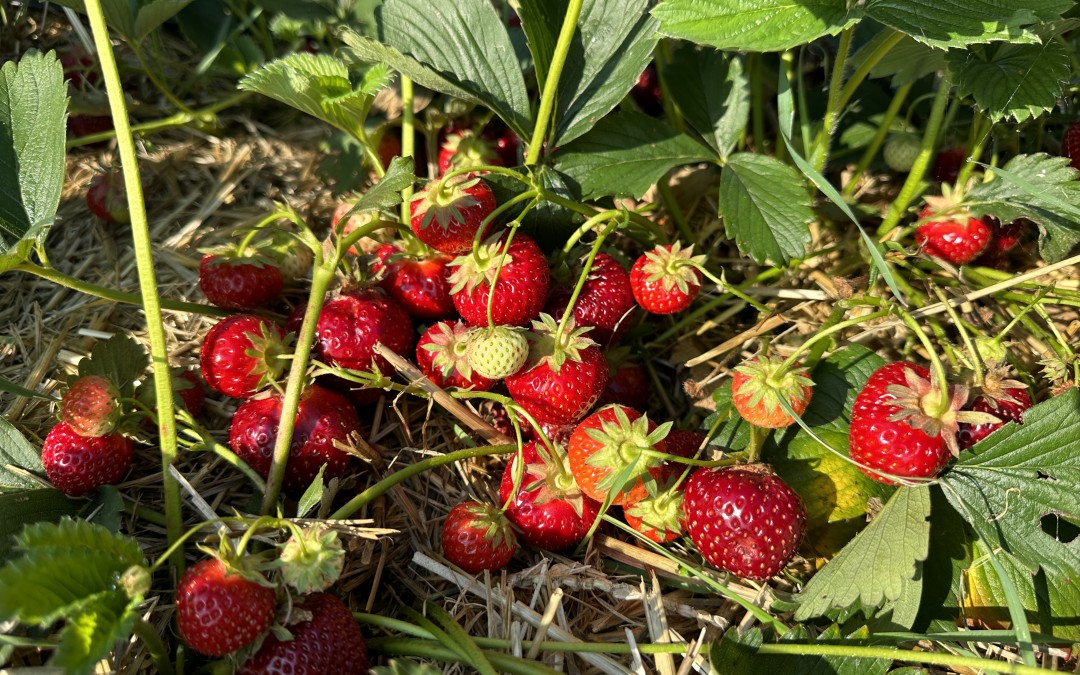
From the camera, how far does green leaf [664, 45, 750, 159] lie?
1716 millimetres

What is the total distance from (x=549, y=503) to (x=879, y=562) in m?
0.52

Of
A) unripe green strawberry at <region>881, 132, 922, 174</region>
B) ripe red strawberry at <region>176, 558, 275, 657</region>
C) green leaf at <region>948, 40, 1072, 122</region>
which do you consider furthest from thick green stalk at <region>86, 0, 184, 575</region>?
unripe green strawberry at <region>881, 132, 922, 174</region>

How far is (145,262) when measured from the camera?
1307 mm

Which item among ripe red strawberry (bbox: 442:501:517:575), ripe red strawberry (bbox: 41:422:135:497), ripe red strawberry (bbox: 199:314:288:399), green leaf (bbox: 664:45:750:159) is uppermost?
green leaf (bbox: 664:45:750:159)

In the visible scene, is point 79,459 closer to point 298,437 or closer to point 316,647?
point 298,437

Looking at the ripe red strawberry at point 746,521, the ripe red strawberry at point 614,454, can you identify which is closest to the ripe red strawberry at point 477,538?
the ripe red strawberry at point 614,454

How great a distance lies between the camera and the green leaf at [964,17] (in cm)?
122

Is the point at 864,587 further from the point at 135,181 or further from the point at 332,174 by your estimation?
the point at 332,174

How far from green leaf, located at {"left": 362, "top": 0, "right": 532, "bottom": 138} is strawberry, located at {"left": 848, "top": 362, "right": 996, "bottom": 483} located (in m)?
0.82

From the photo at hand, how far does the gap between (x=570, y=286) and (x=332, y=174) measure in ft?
2.43

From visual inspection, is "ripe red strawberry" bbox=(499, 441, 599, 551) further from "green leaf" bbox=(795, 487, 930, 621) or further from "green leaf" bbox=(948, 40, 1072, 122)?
"green leaf" bbox=(948, 40, 1072, 122)

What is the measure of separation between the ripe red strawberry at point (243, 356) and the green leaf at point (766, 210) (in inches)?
33.6

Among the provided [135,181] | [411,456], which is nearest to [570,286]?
[411,456]

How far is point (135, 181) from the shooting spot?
1275 mm
